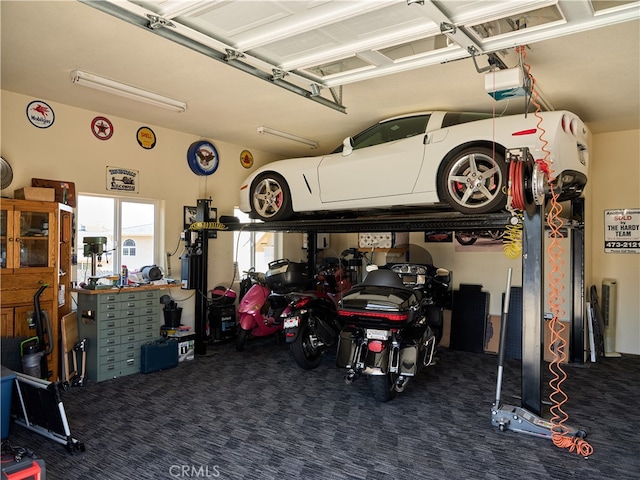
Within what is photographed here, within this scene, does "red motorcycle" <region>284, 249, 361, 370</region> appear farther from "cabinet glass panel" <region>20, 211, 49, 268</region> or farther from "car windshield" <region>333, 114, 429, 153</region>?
"cabinet glass panel" <region>20, 211, 49, 268</region>

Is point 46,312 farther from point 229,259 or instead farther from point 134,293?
point 229,259

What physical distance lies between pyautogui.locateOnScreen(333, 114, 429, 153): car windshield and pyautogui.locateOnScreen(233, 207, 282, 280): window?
288 centimetres

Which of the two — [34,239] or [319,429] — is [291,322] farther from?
[34,239]

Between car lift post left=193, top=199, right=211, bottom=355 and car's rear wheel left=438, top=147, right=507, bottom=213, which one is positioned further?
car lift post left=193, top=199, right=211, bottom=355

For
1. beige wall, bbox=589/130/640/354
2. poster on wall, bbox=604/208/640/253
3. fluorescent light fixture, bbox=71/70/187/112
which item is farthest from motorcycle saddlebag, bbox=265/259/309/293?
poster on wall, bbox=604/208/640/253

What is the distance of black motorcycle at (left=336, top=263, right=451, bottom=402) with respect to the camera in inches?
148

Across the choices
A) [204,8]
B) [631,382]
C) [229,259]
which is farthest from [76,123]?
[631,382]

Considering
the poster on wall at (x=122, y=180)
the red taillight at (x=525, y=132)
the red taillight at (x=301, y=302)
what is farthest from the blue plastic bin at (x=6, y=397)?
the red taillight at (x=525, y=132)

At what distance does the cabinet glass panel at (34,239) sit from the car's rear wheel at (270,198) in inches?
99.1

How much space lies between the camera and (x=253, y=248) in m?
7.59

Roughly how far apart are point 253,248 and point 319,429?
4545mm

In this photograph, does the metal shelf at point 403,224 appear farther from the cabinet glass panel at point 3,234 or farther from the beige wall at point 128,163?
the cabinet glass panel at point 3,234

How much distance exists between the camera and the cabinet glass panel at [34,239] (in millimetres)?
4301

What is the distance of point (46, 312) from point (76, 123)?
7.43 feet
